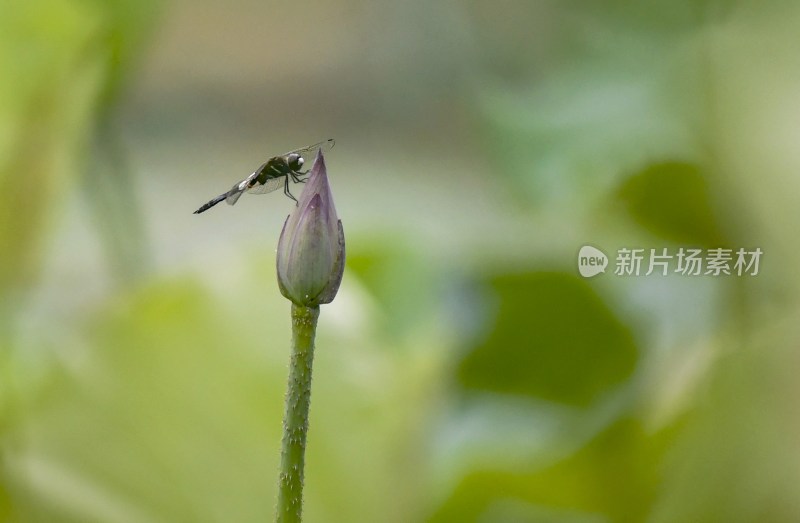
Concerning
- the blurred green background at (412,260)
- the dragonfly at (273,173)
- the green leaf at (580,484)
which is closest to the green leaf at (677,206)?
the blurred green background at (412,260)

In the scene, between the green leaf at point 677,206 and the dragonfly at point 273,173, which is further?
the green leaf at point 677,206

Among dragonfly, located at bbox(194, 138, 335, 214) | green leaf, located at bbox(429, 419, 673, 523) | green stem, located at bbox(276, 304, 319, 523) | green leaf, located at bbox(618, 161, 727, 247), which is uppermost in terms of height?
green leaf, located at bbox(618, 161, 727, 247)

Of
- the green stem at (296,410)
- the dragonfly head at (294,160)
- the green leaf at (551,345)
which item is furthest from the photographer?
the green leaf at (551,345)

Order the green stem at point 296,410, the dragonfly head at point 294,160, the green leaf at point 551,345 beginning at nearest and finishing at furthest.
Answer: the green stem at point 296,410 < the dragonfly head at point 294,160 < the green leaf at point 551,345

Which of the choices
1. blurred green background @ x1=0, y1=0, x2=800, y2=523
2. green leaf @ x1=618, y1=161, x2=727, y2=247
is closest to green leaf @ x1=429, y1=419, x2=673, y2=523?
blurred green background @ x1=0, y1=0, x2=800, y2=523

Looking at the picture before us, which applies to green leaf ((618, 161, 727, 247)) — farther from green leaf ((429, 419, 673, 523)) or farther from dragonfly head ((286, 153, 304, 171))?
dragonfly head ((286, 153, 304, 171))

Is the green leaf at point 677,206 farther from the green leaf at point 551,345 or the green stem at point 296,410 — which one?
the green stem at point 296,410

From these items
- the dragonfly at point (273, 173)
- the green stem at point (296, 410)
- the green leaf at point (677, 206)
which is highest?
the green leaf at point (677, 206)
